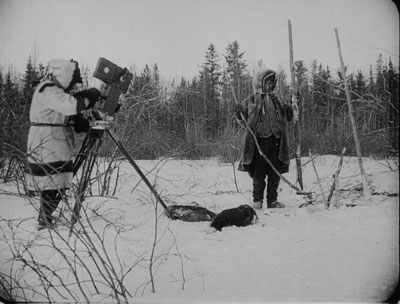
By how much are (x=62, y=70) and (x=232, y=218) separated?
1.74 meters

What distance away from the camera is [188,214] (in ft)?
9.93

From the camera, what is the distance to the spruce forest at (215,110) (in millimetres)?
2941

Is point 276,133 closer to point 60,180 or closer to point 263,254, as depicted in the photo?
point 263,254

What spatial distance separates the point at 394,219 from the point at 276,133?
1.75 m

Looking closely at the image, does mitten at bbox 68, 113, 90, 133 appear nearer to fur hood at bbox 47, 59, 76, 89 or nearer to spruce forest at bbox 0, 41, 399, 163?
fur hood at bbox 47, 59, 76, 89

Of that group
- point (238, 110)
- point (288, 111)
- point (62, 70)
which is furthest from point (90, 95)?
point (288, 111)

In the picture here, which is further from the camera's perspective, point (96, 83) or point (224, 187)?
point (224, 187)

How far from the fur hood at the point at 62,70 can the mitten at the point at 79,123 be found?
0.85ft

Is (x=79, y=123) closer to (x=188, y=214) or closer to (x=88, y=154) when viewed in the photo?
(x=88, y=154)

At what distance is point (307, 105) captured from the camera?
460 centimetres

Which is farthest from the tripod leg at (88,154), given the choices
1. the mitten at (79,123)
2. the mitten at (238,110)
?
the mitten at (238,110)

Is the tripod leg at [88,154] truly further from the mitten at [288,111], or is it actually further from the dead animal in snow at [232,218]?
the mitten at [288,111]

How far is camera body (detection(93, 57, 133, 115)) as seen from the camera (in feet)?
8.49

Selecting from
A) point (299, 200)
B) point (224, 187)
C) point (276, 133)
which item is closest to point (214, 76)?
point (276, 133)
